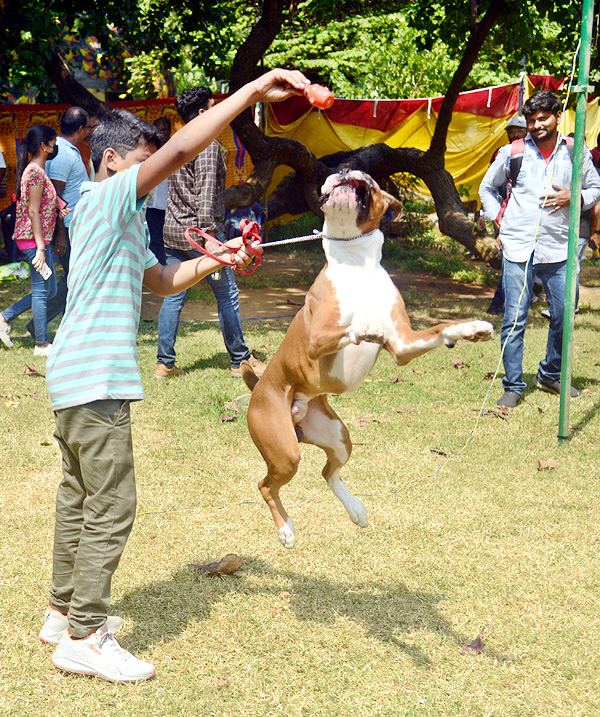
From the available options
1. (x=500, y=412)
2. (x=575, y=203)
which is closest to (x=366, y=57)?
(x=575, y=203)

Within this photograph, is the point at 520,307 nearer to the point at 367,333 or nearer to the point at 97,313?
the point at 367,333

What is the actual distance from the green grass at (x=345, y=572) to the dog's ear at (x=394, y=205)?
6.02ft

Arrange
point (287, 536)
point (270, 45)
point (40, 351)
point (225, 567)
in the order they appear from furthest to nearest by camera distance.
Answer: point (270, 45) → point (40, 351) → point (225, 567) → point (287, 536)

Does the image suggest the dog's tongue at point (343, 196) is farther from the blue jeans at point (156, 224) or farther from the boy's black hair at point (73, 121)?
the blue jeans at point (156, 224)

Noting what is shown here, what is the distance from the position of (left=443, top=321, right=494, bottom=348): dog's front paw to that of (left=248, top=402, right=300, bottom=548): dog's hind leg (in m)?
0.90

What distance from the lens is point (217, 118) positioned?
7.79 ft

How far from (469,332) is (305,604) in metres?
1.69

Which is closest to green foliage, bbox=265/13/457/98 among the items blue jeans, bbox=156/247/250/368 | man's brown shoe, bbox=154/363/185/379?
blue jeans, bbox=156/247/250/368

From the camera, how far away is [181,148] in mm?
2373

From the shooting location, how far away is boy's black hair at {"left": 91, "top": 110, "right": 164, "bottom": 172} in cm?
283

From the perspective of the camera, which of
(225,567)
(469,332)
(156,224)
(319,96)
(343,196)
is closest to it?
(319,96)

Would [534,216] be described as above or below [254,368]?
above

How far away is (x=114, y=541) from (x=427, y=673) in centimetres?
140

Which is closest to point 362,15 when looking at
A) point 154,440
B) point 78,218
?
point 154,440
